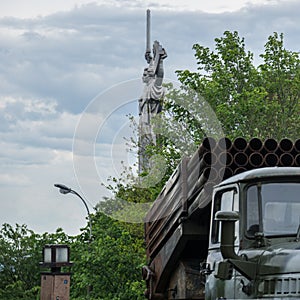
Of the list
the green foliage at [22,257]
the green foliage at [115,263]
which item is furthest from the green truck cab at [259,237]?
the green foliage at [22,257]

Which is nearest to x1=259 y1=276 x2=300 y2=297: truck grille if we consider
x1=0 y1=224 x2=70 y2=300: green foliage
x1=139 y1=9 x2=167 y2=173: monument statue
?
x1=139 y1=9 x2=167 y2=173: monument statue

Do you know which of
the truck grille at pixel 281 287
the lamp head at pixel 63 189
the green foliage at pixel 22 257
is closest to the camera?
the truck grille at pixel 281 287

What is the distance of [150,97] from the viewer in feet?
135

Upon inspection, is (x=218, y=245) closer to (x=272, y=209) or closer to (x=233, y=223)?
(x=272, y=209)

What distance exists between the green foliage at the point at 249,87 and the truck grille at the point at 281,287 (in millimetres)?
19634

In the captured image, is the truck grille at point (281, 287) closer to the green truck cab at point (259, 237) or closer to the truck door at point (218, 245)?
the green truck cab at point (259, 237)

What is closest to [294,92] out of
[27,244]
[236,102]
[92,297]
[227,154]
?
[236,102]

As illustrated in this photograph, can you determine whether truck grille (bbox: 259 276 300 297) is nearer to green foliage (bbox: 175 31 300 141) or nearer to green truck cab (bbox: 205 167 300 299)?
green truck cab (bbox: 205 167 300 299)

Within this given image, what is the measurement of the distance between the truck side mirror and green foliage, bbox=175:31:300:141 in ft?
64.9

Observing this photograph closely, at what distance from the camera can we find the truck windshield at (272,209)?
9781 mm

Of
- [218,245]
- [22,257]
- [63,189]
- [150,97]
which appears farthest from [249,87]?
[22,257]

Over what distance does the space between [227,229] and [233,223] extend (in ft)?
0.27

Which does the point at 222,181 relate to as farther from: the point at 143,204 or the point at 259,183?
the point at 143,204

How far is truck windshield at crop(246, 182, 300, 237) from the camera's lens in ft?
32.1
